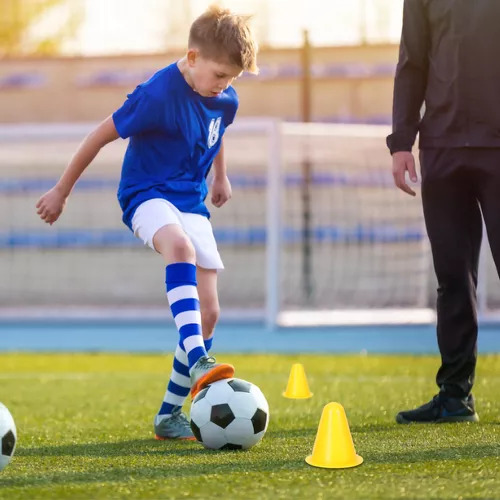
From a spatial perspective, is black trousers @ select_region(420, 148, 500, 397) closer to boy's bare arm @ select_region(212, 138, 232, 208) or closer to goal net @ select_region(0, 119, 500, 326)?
boy's bare arm @ select_region(212, 138, 232, 208)

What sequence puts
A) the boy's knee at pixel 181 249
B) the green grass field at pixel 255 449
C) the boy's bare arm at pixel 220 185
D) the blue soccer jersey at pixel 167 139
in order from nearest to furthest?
the green grass field at pixel 255 449 → the boy's knee at pixel 181 249 → the blue soccer jersey at pixel 167 139 → the boy's bare arm at pixel 220 185

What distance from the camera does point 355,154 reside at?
10.5 m

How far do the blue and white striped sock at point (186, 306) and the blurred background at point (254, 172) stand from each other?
511 centimetres

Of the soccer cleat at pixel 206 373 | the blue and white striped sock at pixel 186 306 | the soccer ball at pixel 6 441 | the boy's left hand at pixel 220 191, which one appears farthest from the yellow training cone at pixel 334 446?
the boy's left hand at pixel 220 191

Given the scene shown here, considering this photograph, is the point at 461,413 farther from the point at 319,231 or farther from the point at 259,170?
the point at 259,170

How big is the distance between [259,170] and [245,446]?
42.2 ft

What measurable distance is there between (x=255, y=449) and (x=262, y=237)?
11635 millimetres

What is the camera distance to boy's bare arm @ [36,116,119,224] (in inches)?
137

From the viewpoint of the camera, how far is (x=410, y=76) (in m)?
3.73

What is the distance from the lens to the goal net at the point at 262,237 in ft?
29.8

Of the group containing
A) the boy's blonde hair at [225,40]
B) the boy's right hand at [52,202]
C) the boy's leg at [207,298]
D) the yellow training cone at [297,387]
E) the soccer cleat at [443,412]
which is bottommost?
the yellow training cone at [297,387]

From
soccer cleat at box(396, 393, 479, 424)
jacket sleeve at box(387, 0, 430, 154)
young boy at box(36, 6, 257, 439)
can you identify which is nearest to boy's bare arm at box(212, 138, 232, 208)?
young boy at box(36, 6, 257, 439)

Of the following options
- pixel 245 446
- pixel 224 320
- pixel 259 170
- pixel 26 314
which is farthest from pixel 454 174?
pixel 259 170

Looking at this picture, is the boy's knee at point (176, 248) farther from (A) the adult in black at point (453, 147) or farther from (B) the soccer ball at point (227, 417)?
(A) the adult in black at point (453, 147)
